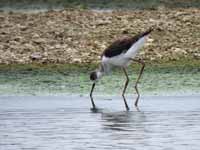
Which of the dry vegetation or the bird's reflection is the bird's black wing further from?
A: the bird's reflection

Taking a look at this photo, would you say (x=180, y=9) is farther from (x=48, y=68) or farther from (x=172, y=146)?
(x=172, y=146)

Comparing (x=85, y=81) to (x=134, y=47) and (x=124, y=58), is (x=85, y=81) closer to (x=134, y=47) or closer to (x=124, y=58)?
(x=124, y=58)

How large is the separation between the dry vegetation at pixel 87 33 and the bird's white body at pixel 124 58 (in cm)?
190

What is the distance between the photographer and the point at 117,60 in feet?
59.3

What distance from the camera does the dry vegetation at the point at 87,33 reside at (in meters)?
20.5

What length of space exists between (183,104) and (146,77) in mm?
3034

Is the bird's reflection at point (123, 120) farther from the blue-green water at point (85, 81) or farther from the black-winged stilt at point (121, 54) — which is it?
the black-winged stilt at point (121, 54)

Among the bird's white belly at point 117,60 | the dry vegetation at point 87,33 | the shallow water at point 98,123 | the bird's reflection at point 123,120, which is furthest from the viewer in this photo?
the dry vegetation at point 87,33

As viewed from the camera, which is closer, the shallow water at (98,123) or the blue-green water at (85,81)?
the shallow water at (98,123)

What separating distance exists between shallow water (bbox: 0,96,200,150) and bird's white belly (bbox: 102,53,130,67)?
1.18m

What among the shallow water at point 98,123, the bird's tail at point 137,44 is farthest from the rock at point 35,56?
the shallow water at point 98,123

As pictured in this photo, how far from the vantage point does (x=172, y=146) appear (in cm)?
1224

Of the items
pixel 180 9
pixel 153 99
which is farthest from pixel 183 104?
pixel 180 9

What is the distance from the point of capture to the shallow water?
12.6m
